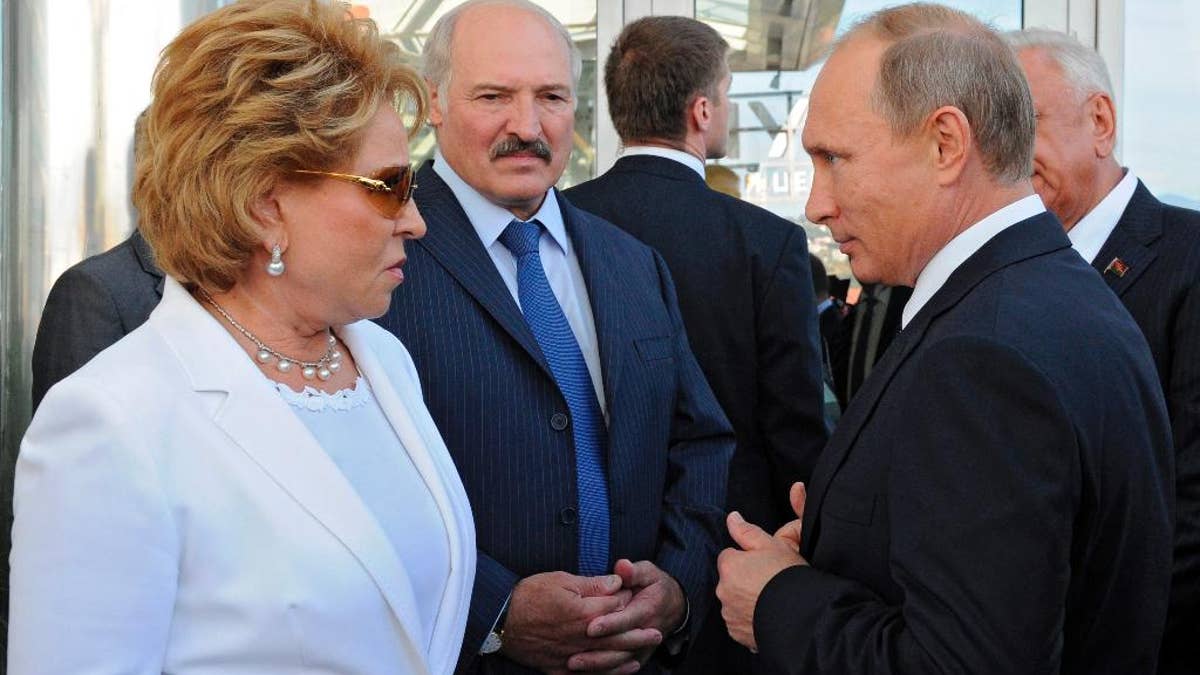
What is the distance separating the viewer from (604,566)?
2721 millimetres

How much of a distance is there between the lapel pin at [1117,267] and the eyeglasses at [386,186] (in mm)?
1605

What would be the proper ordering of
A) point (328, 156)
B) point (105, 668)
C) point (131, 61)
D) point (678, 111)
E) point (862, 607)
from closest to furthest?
1. point (105, 668)
2. point (862, 607)
3. point (328, 156)
4. point (678, 111)
5. point (131, 61)

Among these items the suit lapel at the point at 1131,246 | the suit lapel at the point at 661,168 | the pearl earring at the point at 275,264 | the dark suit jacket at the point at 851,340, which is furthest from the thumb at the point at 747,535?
the dark suit jacket at the point at 851,340

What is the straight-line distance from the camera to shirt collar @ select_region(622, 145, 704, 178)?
3.77m

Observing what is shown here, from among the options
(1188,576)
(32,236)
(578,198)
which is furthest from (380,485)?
(32,236)

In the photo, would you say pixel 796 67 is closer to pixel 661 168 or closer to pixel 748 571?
pixel 661 168

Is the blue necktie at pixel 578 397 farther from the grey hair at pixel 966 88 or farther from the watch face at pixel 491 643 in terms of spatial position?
the grey hair at pixel 966 88

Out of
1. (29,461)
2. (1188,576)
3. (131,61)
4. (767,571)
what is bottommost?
(1188,576)

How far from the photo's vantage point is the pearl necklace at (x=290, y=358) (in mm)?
2037

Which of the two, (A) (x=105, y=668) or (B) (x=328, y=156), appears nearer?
(A) (x=105, y=668)

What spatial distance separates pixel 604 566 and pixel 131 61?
2235 millimetres

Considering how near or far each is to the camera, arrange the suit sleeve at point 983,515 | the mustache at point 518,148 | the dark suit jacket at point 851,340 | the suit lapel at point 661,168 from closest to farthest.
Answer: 1. the suit sleeve at point 983,515
2. the mustache at point 518,148
3. the suit lapel at point 661,168
4. the dark suit jacket at point 851,340

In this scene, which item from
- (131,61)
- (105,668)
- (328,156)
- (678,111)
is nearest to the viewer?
(105,668)

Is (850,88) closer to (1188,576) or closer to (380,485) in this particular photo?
(380,485)
